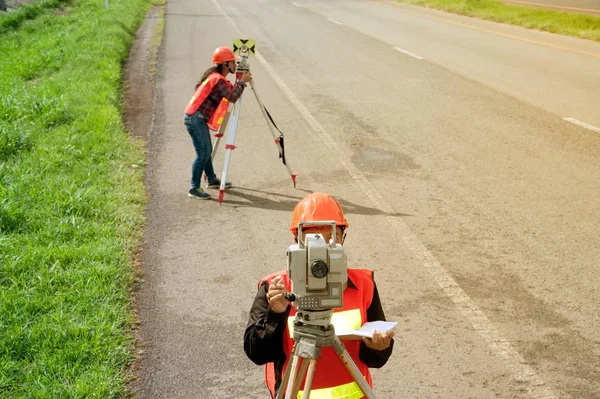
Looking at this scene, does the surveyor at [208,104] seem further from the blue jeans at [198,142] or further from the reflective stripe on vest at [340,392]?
the reflective stripe on vest at [340,392]

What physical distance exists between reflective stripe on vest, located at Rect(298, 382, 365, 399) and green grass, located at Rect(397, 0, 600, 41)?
1978 cm

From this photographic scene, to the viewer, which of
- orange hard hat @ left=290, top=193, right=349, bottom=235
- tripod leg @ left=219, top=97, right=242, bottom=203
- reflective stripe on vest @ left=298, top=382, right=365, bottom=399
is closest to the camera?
reflective stripe on vest @ left=298, top=382, right=365, bottom=399

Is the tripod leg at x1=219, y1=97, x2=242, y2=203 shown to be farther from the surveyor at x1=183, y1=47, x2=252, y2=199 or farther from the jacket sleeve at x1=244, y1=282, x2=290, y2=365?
the jacket sleeve at x1=244, y1=282, x2=290, y2=365

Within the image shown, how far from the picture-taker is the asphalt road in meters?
5.01

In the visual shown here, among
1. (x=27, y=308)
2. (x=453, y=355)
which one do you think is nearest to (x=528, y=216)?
(x=453, y=355)

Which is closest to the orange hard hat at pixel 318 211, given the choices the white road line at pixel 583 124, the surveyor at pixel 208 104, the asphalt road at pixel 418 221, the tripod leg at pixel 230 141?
the asphalt road at pixel 418 221

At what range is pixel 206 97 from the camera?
26.8 feet

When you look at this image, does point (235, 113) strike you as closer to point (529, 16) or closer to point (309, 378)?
point (309, 378)

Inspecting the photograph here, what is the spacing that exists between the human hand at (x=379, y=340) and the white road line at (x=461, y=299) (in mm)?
2194

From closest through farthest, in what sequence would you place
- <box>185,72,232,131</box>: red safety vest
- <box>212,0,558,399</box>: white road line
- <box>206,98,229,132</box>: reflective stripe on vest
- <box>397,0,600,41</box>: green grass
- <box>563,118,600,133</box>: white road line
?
<box>212,0,558,399</box>: white road line
<box>185,72,232,131</box>: red safety vest
<box>206,98,229,132</box>: reflective stripe on vest
<box>563,118,600,133</box>: white road line
<box>397,0,600,41</box>: green grass

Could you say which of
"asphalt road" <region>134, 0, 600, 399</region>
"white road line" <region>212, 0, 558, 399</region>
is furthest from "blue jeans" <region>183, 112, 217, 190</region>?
"white road line" <region>212, 0, 558, 399</region>

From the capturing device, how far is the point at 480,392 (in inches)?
184

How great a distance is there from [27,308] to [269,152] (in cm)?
510

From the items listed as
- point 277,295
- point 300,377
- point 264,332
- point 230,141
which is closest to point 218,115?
point 230,141
